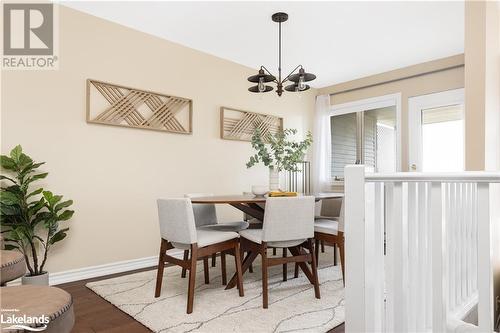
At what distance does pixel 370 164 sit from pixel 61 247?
419 cm

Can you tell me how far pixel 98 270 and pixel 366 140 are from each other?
4.05m

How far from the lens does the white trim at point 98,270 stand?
2.82 m

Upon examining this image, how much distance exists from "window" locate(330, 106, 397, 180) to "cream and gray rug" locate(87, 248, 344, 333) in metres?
2.42

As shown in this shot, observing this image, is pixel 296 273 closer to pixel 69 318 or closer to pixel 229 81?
pixel 69 318

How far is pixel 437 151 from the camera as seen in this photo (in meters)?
4.23

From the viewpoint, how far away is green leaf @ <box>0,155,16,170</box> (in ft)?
8.02

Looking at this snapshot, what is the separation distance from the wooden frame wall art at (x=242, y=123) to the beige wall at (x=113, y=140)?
0.09 meters

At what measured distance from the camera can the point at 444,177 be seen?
1.02m

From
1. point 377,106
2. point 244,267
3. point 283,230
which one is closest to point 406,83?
point 377,106

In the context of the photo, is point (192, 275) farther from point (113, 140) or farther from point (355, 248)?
point (113, 140)

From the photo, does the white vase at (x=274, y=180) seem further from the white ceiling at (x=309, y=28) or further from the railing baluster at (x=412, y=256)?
the railing baluster at (x=412, y=256)

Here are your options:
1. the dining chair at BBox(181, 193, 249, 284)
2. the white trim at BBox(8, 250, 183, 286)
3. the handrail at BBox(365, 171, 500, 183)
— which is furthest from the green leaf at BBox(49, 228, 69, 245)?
the handrail at BBox(365, 171, 500, 183)

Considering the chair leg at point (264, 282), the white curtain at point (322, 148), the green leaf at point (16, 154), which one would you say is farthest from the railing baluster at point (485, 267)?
the white curtain at point (322, 148)

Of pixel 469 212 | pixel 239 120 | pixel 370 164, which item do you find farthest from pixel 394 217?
pixel 370 164
